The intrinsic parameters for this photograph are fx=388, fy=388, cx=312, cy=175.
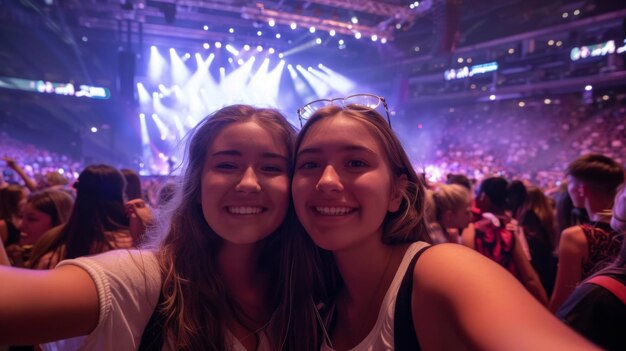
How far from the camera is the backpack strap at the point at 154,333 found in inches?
50.1

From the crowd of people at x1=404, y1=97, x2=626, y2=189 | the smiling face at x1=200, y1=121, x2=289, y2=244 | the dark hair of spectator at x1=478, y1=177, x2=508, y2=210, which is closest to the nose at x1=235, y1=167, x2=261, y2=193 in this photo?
the smiling face at x1=200, y1=121, x2=289, y2=244

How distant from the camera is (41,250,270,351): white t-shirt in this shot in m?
1.14

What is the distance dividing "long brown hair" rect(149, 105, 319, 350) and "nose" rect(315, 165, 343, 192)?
1.03 feet

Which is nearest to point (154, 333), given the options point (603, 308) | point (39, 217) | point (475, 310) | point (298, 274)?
point (298, 274)

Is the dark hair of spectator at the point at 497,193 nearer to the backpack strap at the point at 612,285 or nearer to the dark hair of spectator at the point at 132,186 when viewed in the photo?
the backpack strap at the point at 612,285

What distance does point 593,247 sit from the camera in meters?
2.62

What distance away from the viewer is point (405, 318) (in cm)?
120

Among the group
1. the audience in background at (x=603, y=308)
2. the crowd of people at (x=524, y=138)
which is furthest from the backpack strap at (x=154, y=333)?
the crowd of people at (x=524, y=138)

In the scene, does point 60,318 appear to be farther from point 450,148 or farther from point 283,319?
point 450,148

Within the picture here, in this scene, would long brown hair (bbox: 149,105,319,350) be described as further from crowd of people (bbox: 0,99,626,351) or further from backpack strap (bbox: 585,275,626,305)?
backpack strap (bbox: 585,275,626,305)

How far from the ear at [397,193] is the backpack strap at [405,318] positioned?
0.35m

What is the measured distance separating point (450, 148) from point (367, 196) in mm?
21062

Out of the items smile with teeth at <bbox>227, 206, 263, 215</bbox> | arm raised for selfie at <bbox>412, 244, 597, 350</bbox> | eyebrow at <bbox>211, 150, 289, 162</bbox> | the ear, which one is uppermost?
eyebrow at <bbox>211, 150, 289, 162</bbox>

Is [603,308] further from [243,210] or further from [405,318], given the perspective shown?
[243,210]
